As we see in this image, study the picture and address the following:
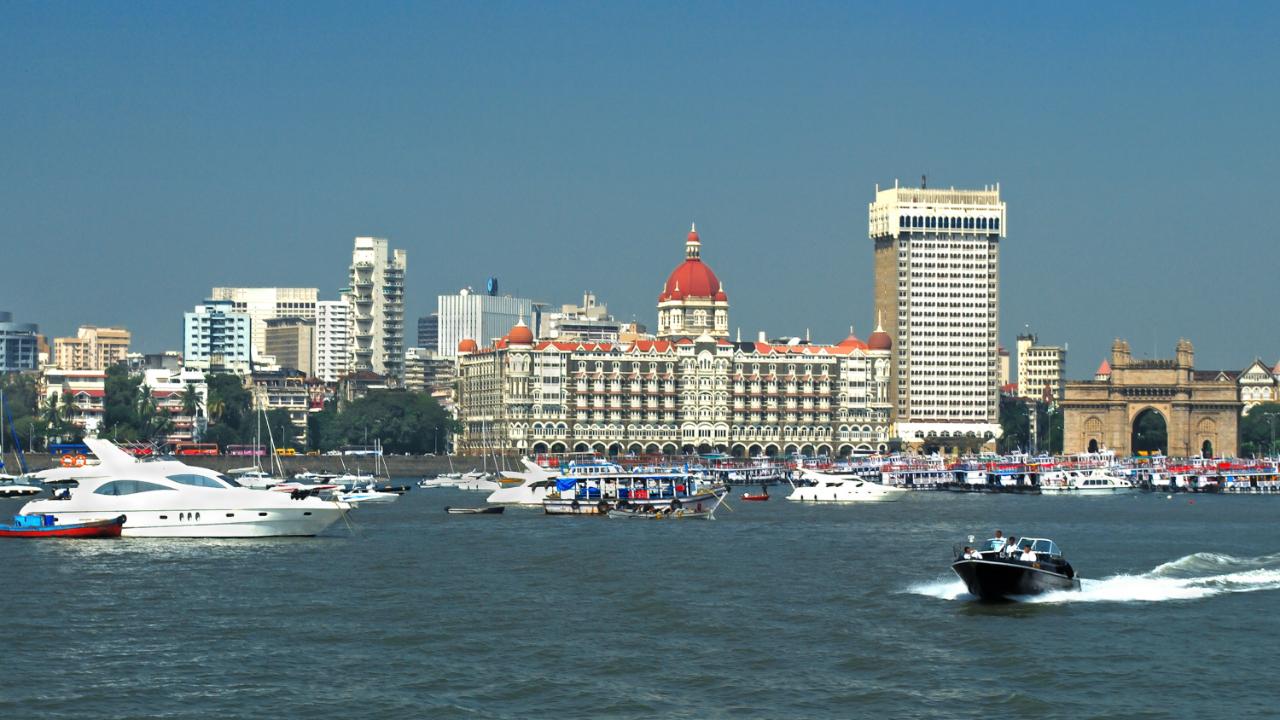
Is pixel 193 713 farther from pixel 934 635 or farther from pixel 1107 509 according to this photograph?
pixel 1107 509

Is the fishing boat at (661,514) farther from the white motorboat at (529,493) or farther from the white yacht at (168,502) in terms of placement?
the white yacht at (168,502)

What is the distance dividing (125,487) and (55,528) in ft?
13.0

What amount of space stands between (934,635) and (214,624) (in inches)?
736

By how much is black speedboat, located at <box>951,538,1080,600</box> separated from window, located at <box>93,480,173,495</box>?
33.8 m

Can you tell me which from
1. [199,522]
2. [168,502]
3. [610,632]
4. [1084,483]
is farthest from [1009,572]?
Answer: [1084,483]

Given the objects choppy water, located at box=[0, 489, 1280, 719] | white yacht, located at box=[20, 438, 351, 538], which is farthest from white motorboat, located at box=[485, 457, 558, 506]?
white yacht, located at box=[20, 438, 351, 538]

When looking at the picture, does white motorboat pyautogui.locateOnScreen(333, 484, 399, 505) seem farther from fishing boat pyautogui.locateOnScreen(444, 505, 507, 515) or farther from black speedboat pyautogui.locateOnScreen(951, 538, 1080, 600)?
black speedboat pyautogui.locateOnScreen(951, 538, 1080, 600)

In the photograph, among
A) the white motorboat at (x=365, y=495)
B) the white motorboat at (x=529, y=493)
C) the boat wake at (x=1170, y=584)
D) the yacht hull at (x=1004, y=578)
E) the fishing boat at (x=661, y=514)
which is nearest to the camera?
the yacht hull at (x=1004, y=578)

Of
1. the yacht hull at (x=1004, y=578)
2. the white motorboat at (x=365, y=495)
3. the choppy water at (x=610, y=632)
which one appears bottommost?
the choppy water at (x=610, y=632)

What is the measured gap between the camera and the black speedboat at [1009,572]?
58.6 metres

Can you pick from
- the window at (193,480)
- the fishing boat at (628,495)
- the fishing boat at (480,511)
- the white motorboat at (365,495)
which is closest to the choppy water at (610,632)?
the window at (193,480)

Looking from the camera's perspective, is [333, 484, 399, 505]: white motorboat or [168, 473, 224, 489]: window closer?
[168, 473, 224, 489]: window

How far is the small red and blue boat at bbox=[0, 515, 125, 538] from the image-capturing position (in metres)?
79.5

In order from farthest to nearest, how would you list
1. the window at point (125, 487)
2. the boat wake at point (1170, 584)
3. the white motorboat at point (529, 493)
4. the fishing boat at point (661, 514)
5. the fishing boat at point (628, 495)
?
the white motorboat at point (529, 493) < the fishing boat at point (628, 495) < the fishing boat at point (661, 514) < the window at point (125, 487) < the boat wake at point (1170, 584)
